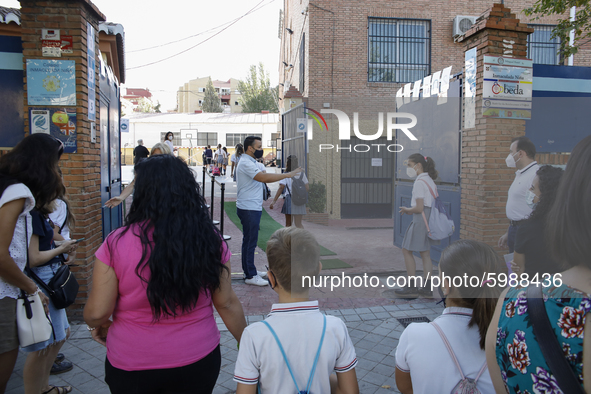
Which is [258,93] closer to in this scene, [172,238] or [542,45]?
[542,45]

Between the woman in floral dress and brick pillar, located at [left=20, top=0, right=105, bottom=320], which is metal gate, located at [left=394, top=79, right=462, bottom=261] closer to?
brick pillar, located at [left=20, top=0, right=105, bottom=320]

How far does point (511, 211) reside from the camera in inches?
167

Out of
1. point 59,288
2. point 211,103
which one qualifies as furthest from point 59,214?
point 211,103

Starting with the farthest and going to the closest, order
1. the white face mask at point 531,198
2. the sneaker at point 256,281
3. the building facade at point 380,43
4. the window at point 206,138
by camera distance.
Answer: the window at point 206,138 → the building facade at point 380,43 → the sneaker at point 256,281 → the white face mask at point 531,198

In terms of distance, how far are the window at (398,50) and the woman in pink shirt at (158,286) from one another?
11.9 meters

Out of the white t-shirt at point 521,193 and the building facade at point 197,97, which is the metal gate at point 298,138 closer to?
the white t-shirt at point 521,193

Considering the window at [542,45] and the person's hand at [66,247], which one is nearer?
the person's hand at [66,247]

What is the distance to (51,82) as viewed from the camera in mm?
4305

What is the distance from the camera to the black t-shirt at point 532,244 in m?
3.57

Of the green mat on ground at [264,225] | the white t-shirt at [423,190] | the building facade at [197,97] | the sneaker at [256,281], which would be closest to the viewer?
the white t-shirt at [423,190]

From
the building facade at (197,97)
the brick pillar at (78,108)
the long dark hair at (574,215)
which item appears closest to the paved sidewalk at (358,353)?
the brick pillar at (78,108)

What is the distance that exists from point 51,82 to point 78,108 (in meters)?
0.35

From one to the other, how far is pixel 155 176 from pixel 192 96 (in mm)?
74459

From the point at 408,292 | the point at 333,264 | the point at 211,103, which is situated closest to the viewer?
the point at 408,292
